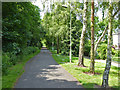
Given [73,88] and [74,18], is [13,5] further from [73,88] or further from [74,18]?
[74,18]

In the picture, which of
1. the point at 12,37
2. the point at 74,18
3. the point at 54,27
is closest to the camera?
the point at 12,37

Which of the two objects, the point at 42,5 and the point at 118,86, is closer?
the point at 118,86

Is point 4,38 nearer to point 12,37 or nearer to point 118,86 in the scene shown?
point 12,37

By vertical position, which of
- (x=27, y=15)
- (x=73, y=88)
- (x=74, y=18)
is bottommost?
(x=73, y=88)

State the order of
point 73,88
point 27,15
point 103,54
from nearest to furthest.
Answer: point 73,88
point 27,15
point 103,54

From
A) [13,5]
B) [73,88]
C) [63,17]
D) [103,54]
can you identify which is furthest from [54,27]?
[73,88]

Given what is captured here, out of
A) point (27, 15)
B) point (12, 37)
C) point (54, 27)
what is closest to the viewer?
point (12, 37)

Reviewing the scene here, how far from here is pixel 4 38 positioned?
416 inches

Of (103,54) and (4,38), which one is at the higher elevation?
(4,38)

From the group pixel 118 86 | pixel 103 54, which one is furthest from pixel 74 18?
pixel 118 86

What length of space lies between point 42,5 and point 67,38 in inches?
502

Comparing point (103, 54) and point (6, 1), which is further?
point (103, 54)

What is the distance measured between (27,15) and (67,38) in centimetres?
1107

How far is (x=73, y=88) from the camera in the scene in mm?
5602
